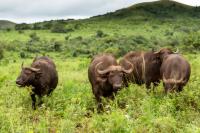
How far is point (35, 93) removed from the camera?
14.3 m

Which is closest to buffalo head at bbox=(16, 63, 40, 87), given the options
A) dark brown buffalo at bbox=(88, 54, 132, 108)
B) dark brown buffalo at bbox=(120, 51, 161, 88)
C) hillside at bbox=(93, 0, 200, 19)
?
dark brown buffalo at bbox=(88, 54, 132, 108)

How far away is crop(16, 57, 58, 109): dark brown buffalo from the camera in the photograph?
13750 mm

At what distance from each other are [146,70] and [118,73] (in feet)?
9.05

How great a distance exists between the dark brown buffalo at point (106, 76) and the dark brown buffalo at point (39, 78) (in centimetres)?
180

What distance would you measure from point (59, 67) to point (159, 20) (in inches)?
1917

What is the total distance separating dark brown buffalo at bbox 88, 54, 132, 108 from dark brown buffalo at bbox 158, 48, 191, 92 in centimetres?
115

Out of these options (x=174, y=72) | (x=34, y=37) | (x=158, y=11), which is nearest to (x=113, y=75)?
(x=174, y=72)

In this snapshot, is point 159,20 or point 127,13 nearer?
point 159,20

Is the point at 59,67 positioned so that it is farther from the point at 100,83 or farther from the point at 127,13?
the point at 127,13

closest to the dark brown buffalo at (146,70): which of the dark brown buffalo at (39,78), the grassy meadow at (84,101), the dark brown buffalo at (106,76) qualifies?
the grassy meadow at (84,101)

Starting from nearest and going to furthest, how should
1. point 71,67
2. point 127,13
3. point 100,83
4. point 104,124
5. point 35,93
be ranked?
point 104,124
point 100,83
point 35,93
point 71,67
point 127,13

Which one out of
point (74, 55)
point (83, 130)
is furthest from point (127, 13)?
point (83, 130)

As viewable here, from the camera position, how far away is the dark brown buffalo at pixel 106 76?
1213 centimetres

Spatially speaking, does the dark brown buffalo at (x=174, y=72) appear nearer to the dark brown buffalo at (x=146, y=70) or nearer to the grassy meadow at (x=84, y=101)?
the grassy meadow at (x=84, y=101)
